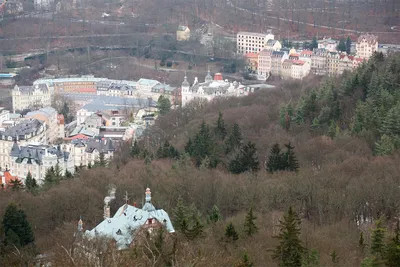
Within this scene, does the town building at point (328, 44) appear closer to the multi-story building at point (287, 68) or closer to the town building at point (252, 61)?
the multi-story building at point (287, 68)

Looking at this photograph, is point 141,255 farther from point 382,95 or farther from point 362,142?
point 382,95

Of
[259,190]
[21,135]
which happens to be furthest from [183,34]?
[259,190]

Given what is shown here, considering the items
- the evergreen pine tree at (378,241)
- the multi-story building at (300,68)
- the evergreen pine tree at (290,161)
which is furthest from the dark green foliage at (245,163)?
the multi-story building at (300,68)

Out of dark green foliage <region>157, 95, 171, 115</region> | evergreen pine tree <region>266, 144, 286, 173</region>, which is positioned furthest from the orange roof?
evergreen pine tree <region>266, 144, 286, 173</region>

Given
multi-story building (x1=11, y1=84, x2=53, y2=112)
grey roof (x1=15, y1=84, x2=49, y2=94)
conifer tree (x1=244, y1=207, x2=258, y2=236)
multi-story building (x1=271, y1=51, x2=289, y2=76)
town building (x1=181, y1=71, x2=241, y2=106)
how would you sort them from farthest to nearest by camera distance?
multi-story building (x1=271, y1=51, x2=289, y2=76)
grey roof (x1=15, y1=84, x2=49, y2=94)
multi-story building (x1=11, y1=84, x2=53, y2=112)
town building (x1=181, y1=71, x2=241, y2=106)
conifer tree (x1=244, y1=207, x2=258, y2=236)

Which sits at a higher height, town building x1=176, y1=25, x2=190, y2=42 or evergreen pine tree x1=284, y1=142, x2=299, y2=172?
evergreen pine tree x1=284, y1=142, x2=299, y2=172

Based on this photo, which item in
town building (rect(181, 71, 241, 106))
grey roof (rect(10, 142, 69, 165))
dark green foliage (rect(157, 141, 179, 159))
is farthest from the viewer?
town building (rect(181, 71, 241, 106))

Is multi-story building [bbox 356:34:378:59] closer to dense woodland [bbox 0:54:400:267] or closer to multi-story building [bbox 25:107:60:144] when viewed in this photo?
dense woodland [bbox 0:54:400:267]
